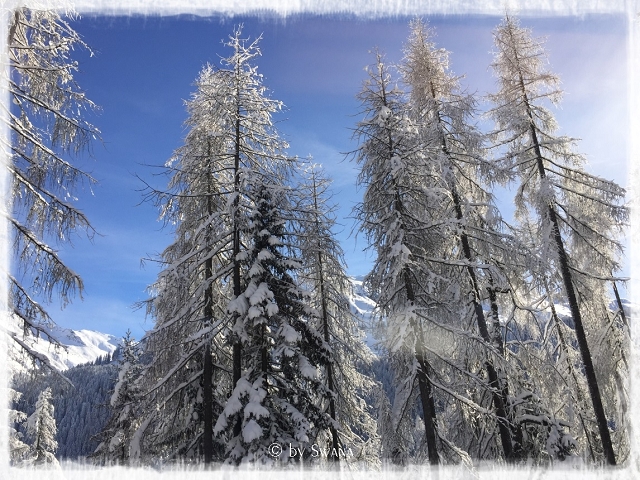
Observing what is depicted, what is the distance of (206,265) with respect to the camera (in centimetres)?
1059

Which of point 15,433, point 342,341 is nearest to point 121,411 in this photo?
point 15,433

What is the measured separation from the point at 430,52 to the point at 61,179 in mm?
11715

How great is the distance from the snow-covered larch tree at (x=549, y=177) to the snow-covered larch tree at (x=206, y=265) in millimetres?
7842

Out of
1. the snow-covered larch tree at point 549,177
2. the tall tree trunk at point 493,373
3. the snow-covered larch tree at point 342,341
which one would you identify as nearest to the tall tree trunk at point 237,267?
the snow-covered larch tree at point 342,341

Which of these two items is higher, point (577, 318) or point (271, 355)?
point (577, 318)

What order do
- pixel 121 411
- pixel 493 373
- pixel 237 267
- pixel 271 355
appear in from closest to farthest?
pixel 271 355 → pixel 237 267 → pixel 493 373 → pixel 121 411

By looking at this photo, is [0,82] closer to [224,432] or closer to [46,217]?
[46,217]

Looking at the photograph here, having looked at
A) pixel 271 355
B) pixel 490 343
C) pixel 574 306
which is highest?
pixel 574 306

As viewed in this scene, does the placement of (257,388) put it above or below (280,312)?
below

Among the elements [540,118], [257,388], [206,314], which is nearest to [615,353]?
[540,118]

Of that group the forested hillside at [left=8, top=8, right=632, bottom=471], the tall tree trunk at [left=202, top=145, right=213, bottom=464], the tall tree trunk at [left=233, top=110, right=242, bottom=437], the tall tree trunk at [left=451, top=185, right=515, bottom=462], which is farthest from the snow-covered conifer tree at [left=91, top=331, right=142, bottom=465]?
the tall tree trunk at [left=451, top=185, right=515, bottom=462]

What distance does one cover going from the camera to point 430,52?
41.3 feet

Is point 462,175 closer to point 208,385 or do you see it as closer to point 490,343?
point 490,343

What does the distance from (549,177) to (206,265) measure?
35.8 ft
